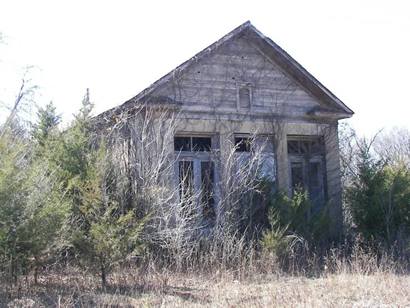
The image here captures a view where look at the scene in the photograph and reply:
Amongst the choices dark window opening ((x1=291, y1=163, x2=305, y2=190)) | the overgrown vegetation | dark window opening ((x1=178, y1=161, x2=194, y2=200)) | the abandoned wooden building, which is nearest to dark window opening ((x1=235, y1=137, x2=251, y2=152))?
the abandoned wooden building

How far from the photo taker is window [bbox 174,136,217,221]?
14.9m

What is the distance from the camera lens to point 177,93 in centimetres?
1523

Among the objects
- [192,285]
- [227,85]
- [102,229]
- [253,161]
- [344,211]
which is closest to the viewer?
[102,229]

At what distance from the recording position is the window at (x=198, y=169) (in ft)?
48.9

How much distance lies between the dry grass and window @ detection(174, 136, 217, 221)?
327cm

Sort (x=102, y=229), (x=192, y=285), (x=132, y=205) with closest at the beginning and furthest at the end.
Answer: (x=102, y=229)
(x=192, y=285)
(x=132, y=205)

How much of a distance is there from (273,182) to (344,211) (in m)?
3.24

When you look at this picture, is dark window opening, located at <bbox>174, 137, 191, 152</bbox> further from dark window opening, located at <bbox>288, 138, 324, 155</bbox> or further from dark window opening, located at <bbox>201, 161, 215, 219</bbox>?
dark window opening, located at <bbox>288, 138, 324, 155</bbox>

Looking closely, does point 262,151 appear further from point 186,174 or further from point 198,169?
point 186,174

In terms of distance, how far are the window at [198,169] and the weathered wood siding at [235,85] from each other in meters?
0.94

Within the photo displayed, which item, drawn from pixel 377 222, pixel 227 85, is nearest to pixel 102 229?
pixel 227 85

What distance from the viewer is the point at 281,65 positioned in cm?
1688

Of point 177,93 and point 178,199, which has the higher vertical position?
point 177,93

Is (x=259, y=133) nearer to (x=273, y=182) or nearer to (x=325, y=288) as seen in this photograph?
(x=273, y=182)
